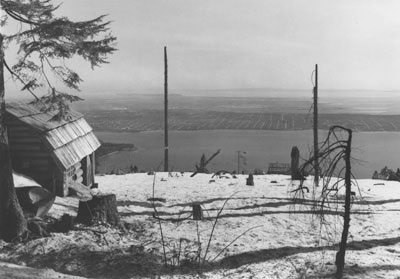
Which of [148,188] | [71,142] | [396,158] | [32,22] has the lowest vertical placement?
[396,158]

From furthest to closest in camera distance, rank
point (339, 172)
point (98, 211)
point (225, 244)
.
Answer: point (98, 211), point (225, 244), point (339, 172)

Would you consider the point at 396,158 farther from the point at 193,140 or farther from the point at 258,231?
the point at 258,231

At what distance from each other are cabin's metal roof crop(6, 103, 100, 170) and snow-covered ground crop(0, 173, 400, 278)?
1686 millimetres

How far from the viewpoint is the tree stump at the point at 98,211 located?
10234mm

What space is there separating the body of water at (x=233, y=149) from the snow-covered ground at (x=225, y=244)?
48.3 meters

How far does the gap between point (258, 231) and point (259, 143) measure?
108m

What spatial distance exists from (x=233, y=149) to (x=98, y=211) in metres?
94.1

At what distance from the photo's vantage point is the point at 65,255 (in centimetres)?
837

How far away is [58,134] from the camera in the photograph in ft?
48.2

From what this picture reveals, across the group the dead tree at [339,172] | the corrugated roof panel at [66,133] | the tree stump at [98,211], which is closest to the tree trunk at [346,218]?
the dead tree at [339,172]

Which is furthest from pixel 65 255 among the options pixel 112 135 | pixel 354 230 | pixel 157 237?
pixel 112 135

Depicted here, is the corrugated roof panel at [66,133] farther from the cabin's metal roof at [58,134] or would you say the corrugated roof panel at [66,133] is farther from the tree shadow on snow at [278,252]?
the tree shadow on snow at [278,252]

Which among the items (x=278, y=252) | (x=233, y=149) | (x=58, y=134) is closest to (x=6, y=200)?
(x=58, y=134)

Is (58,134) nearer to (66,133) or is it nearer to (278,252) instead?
(66,133)
